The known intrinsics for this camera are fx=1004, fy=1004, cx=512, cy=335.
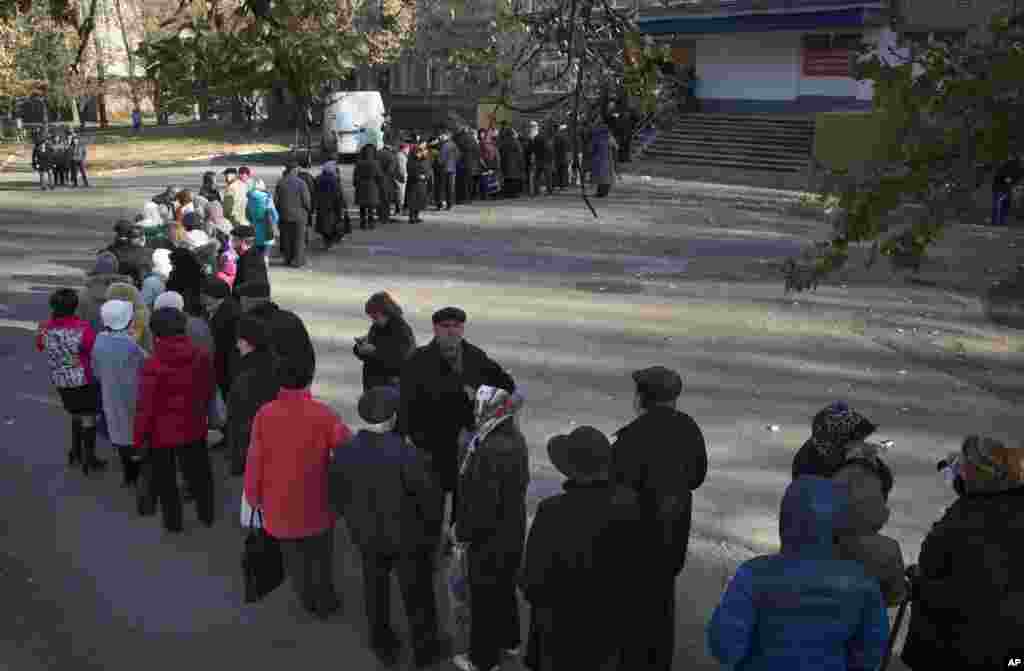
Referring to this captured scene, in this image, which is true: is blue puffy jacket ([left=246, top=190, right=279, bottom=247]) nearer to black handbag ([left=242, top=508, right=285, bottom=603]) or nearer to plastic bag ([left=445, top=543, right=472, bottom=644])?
black handbag ([left=242, top=508, right=285, bottom=603])

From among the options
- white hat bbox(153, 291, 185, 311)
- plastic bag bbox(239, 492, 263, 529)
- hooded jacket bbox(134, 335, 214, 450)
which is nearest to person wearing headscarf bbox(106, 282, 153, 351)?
white hat bbox(153, 291, 185, 311)

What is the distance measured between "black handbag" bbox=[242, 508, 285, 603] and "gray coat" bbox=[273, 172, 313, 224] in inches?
396

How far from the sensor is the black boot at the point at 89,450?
8039 mm

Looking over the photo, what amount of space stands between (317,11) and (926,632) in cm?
428

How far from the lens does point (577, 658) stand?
4.27 m

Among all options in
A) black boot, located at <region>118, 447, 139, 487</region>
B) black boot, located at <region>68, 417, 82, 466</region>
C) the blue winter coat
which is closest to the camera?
black boot, located at <region>118, 447, 139, 487</region>

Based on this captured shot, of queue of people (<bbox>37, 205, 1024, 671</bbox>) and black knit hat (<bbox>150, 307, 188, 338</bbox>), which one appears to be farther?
black knit hat (<bbox>150, 307, 188, 338</bbox>)

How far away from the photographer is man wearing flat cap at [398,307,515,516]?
19.9 feet

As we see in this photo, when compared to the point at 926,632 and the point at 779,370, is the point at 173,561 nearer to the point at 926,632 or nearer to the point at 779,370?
the point at 926,632

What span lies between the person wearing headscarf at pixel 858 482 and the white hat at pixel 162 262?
761cm

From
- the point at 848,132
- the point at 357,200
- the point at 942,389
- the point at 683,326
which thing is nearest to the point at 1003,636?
the point at 942,389

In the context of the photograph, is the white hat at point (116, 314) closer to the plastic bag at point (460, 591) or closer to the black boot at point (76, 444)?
the black boot at point (76, 444)

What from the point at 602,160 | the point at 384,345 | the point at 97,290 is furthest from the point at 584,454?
the point at 602,160

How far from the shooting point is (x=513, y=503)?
496 cm
